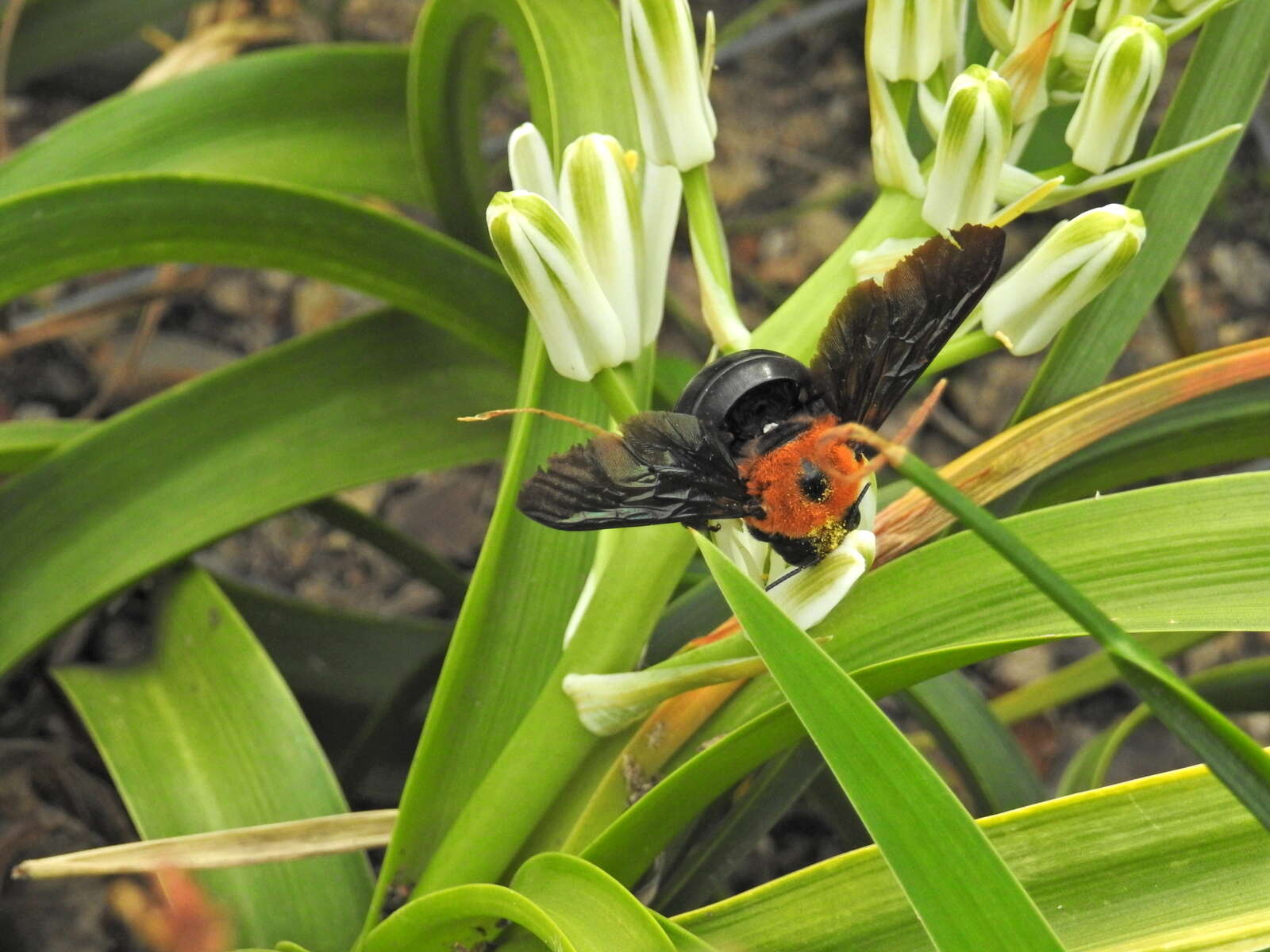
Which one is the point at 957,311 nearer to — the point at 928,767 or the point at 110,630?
the point at 928,767

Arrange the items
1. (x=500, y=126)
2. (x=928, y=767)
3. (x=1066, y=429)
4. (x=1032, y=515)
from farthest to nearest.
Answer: (x=500, y=126) → (x=1066, y=429) → (x=1032, y=515) → (x=928, y=767)

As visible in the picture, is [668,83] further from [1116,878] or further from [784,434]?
[1116,878]

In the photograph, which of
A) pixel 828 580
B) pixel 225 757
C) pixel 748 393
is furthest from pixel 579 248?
pixel 225 757

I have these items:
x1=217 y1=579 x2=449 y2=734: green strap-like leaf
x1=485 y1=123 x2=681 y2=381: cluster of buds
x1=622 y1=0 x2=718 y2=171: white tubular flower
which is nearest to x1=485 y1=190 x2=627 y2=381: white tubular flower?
x1=485 y1=123 x2=681 y2=381: cluster of buds

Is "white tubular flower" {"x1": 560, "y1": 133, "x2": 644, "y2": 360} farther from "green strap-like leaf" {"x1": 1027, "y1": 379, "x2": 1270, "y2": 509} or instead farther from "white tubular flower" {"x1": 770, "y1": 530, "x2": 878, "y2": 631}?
"green strap-like leaf" {"x1": 1027, "y1": 379, "x2": 1270, "y2": 509}

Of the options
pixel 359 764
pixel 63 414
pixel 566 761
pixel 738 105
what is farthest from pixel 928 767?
pixel 738 105

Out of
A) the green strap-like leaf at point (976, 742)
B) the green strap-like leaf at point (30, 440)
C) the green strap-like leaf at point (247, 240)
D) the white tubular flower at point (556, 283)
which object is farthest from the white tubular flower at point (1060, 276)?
the green strap-like leaf at point (30, 440)
